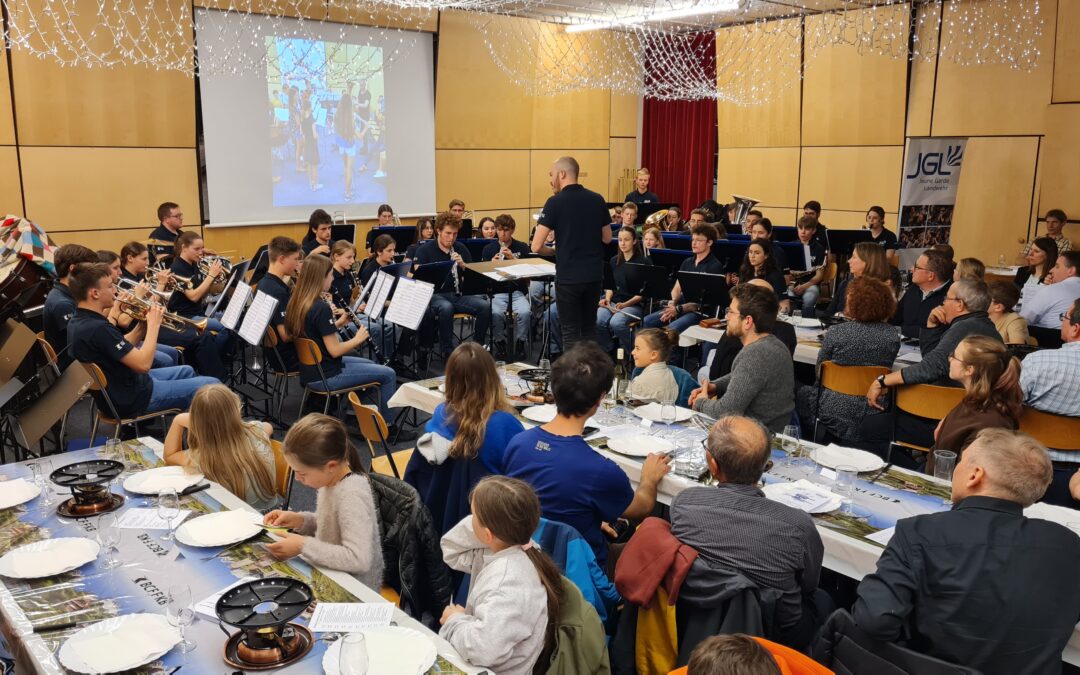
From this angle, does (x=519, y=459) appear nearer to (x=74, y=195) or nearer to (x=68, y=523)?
(x=68, y=523)

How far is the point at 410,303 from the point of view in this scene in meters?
5.98

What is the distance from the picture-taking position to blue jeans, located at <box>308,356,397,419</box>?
5.57m

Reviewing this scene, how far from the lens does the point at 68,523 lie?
273cm

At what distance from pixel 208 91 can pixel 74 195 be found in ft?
5.95

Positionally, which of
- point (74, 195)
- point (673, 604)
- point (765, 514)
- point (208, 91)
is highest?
point (208, 91)

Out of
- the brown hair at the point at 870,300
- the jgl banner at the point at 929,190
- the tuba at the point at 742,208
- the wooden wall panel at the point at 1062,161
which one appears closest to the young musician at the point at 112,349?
the brown hair at the point at 870,300

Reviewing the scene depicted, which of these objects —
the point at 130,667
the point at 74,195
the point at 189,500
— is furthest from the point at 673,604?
the point at 74,195

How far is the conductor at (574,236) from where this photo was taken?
238 inches

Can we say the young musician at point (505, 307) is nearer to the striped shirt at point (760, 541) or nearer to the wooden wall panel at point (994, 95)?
the striped shirt at point (760, 541)

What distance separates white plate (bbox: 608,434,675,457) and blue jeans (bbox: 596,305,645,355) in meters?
4.05

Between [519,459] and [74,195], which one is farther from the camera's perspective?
[74,195]

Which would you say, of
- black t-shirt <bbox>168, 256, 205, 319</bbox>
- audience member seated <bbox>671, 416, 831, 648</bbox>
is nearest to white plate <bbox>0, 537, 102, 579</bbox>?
audience member seated <bbox>671, 416, 831, 648</bbox>

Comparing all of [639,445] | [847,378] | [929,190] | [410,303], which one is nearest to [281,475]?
[639,445]

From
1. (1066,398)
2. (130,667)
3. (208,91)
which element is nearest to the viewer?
(130,667)
